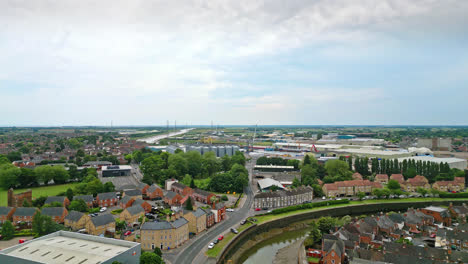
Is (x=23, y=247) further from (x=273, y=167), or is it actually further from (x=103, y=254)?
(x=273, y=167)

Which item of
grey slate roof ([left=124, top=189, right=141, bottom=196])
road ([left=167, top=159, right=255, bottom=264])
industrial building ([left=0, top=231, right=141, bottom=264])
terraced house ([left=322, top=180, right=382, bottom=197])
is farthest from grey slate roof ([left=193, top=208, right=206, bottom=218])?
terraced house ([left=322, top=180, right=382, bottom=197])

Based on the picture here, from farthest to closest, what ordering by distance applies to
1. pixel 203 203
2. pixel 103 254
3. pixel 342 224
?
1. pixel 203 203
2. pixel 342 224
3. pixel 103 254

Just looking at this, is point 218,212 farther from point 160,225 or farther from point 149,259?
point 149,259

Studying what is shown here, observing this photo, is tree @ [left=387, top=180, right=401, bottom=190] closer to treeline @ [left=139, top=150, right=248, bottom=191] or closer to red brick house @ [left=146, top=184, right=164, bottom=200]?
treeline @ [left=139, top=150, right=248, bottom=191]

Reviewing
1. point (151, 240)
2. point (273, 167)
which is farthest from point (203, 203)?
point (273, 167)

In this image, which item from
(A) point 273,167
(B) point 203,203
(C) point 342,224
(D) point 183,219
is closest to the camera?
(D) point 183,219

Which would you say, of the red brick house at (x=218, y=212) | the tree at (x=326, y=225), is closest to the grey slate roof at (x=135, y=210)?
the red brick house at (x=218, y=212)
